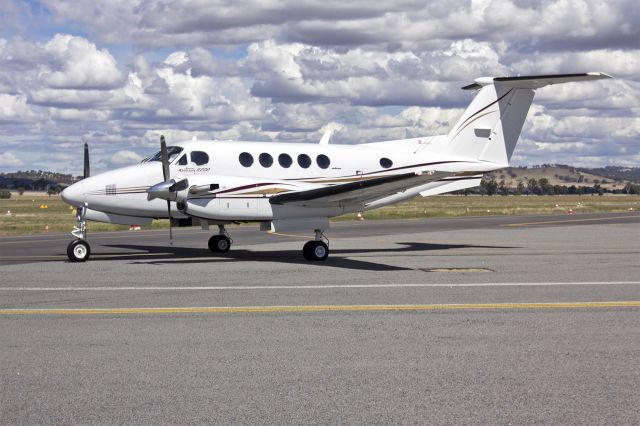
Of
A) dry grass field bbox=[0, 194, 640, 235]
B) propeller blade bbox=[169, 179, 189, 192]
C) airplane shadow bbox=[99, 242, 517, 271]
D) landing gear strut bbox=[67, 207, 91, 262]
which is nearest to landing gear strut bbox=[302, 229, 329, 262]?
airplane shadow bbox=[99, 242, 517, 271]

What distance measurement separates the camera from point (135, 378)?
7.75m

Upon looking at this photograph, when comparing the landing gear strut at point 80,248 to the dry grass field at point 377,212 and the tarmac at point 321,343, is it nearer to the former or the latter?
the tarmac at point 321,343

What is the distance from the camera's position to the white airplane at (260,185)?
66.7ft

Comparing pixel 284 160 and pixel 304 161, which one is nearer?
pixel 284 160

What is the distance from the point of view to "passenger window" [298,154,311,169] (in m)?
22.5

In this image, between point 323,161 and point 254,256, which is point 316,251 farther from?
point 323,161

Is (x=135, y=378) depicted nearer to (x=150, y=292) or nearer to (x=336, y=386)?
(x=336, y=386)

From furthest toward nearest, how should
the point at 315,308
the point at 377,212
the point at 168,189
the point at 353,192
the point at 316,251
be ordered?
the point at 377,212
the point at 316,251
the point at 353,192
the point at 168,189
the point at 315,308

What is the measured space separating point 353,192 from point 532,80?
7860 millimetres

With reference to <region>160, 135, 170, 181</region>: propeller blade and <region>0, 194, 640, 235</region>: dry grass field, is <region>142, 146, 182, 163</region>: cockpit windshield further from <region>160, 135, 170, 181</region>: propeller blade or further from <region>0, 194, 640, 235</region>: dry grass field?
<region>0, 194, 640, 235</region>: dry grass field

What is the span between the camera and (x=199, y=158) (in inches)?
838

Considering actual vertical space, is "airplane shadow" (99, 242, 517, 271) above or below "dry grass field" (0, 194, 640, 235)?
below

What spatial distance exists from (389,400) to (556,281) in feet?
31.9

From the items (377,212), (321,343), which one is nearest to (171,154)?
(321,343)
